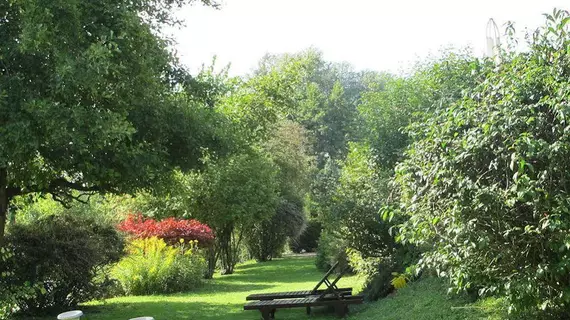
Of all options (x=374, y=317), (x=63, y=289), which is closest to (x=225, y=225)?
(x=63, y=289)

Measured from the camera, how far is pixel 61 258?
471 inches

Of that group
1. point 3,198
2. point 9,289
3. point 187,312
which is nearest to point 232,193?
point 187,312

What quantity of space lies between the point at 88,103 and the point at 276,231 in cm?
2287

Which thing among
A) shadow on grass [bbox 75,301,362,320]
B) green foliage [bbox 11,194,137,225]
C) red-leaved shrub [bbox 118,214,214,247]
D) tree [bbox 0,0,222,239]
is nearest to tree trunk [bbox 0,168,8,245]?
tree [bbox 0,0,222,239]

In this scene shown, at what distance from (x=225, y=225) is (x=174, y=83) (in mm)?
13965

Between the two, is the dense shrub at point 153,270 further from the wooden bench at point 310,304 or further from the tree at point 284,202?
the tree at point 284,202

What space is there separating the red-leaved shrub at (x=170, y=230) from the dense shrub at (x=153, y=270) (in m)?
0.87

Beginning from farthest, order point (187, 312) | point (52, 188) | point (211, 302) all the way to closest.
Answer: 1. point (211, 302)
2. point (187, 312)
3. point (52, 188)

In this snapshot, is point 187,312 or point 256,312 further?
point 187,312

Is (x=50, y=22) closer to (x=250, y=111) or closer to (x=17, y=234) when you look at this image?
(x=17, y=234)

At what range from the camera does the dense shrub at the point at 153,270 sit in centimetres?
1670

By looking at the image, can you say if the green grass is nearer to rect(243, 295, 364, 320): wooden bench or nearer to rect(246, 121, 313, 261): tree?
rect(243, 295, 364, 320): wooden bench

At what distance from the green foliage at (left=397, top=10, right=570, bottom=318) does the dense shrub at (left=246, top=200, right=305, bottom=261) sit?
76.3 ft

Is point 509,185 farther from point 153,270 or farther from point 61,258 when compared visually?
point 153,270
